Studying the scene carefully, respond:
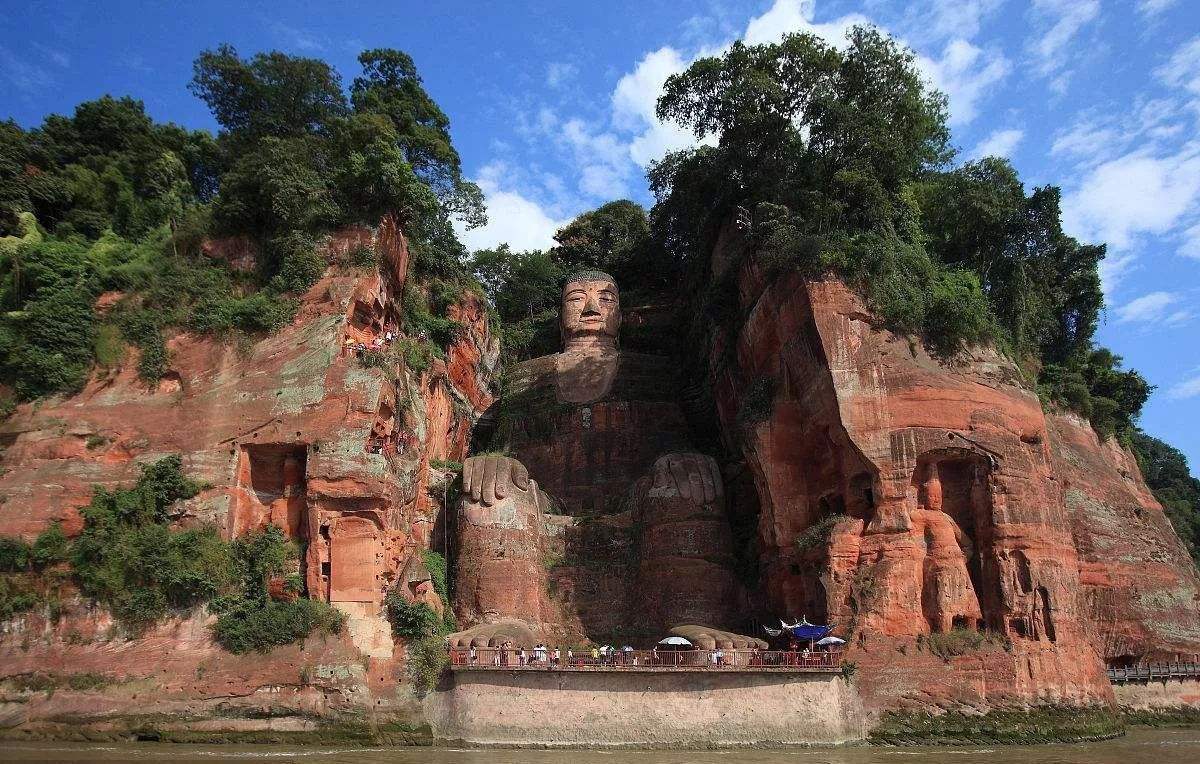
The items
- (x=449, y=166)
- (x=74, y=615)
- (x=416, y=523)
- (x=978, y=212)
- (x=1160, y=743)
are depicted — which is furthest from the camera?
(x=449, y=166)

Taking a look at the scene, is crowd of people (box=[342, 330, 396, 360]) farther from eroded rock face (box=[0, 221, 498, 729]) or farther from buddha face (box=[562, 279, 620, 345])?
buddha face (box=[562, 279, 620, 345])

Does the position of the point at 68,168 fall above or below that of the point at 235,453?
above

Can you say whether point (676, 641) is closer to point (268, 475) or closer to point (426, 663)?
point (426, 663)

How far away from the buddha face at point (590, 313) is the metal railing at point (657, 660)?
15.9 metres

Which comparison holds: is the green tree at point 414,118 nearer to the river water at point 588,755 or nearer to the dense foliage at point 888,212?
the dense foliage at point 888,212

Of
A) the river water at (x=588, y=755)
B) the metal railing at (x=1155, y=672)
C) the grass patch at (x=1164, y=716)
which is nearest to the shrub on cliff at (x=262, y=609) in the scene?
the river water at (x=588, y=755)

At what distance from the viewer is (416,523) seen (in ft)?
91.2

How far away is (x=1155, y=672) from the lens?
92.0 ft

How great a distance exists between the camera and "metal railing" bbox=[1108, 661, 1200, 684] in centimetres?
2795

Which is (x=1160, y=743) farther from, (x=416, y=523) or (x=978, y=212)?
(x=416, y=523)

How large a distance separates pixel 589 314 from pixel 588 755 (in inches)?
Answer: 781

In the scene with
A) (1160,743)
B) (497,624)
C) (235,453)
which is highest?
(235,453)

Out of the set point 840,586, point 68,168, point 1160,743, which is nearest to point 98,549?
point 68,168

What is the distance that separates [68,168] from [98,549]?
16.7 metres
